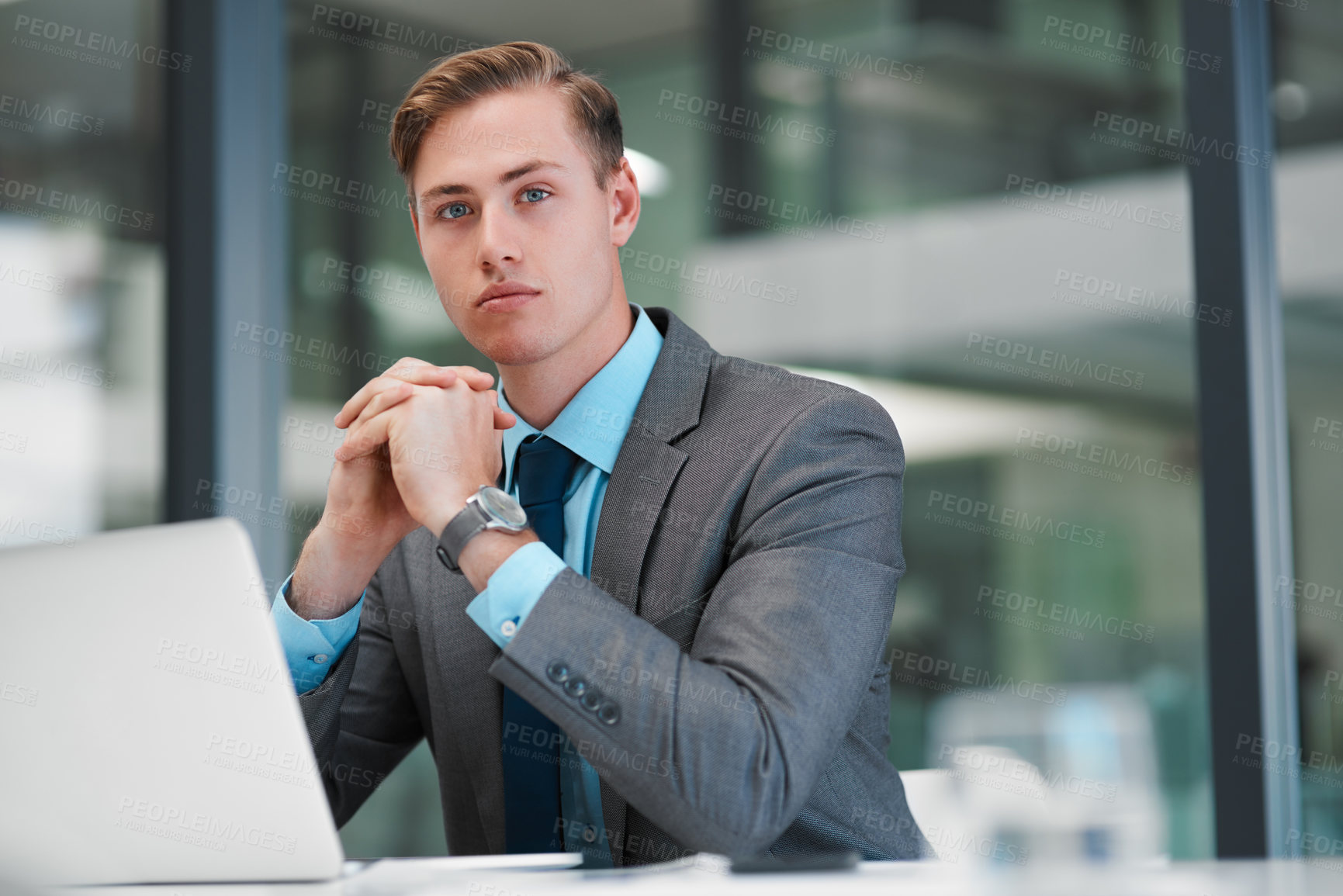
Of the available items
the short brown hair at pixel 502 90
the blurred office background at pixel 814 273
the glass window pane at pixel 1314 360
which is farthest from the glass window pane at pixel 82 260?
the glass window pane at pixel 1314 360

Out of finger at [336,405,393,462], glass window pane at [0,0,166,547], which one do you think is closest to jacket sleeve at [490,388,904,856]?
finger at [336,405,393,462]

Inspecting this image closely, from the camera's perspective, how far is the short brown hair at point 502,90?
70.9 inches

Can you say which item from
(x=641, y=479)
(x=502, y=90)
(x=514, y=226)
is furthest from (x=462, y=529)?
(x=502, y=90)

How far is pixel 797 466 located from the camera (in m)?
1.51

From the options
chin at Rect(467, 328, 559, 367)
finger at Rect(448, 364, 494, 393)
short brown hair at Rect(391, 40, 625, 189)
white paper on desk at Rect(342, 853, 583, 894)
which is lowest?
white paper on desk at Rect(342, 853, 583, 894)

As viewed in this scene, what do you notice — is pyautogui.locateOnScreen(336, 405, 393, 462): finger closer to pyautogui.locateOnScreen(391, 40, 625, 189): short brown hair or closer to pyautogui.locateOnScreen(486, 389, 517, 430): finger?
pyautogui.locateOnScreen(486, 389, 517, 430): finger

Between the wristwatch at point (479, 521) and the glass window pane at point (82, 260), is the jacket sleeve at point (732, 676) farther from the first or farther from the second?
the glass window pane at point (82, 260)

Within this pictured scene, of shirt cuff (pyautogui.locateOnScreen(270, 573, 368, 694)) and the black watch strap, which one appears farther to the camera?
shirt cuff (pyautogui.locateOnScreen(270, 573, 368, 694))

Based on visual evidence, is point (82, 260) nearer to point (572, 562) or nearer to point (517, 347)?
point (517, 347)

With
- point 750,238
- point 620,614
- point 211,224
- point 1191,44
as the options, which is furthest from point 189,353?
point 1191,44

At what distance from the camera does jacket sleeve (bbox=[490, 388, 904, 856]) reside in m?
1.19

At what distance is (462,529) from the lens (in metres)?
1.36

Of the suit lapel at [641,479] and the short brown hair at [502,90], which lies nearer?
the suit lapel at [641,479]

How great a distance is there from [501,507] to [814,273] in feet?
6.54
